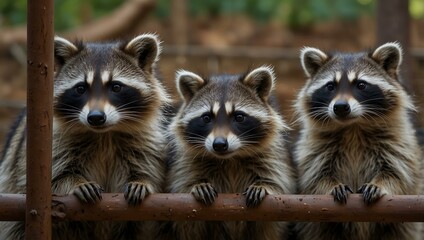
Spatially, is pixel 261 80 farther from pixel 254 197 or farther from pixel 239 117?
pixel 254 197

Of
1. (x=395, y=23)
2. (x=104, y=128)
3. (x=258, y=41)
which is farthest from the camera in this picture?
(x=258, y=41)

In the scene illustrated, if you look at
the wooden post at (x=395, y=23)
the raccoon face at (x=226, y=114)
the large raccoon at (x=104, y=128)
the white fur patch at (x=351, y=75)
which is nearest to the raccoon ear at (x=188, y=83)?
the raccoon face at (x=226, y=114)

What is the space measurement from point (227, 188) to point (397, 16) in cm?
353

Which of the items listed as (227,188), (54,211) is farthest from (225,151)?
(54,211)

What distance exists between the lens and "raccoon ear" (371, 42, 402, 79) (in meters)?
6.40

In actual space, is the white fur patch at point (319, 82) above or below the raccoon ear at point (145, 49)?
below

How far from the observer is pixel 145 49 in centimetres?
616

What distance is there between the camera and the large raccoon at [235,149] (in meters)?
6.00

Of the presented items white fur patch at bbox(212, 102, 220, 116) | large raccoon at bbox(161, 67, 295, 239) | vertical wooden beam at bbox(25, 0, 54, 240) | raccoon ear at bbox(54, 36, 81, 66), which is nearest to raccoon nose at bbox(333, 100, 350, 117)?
large raccoon at bbox(161, 67, 295, 239)

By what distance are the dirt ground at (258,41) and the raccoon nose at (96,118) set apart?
7365 millimetres

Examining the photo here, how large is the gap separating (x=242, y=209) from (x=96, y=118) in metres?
1.11

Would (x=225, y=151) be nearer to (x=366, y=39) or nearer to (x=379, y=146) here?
(x=379, y=146)

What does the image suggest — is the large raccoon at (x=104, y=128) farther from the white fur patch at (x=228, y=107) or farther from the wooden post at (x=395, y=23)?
the wooden post at (x=395, y=23)

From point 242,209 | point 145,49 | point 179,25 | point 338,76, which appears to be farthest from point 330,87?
point 179,25
